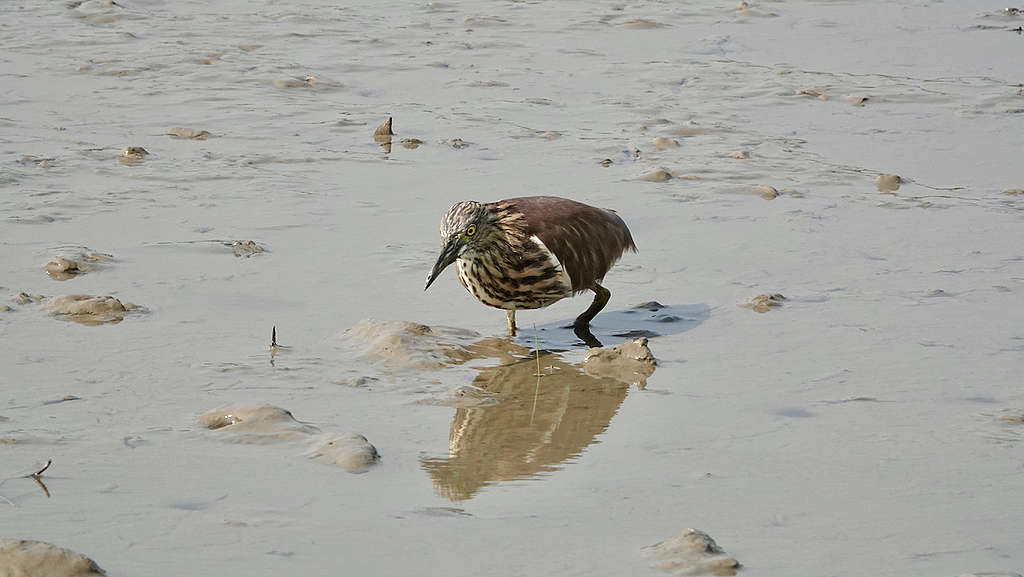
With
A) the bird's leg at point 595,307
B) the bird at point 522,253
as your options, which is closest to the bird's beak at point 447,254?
the bird at point 522,253

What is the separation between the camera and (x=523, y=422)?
579 cm

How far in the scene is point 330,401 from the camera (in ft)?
19.1

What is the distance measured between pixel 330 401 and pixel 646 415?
4.45 ft

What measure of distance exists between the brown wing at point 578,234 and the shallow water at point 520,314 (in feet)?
1.14

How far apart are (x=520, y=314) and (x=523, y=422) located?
5.61ft

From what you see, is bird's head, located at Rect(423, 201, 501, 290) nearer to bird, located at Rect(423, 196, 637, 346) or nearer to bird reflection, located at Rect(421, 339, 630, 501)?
bird, located at Rect(423, 196, 637, 346)

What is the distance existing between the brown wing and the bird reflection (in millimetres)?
506

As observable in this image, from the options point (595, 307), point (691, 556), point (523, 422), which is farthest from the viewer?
point (595, 307)

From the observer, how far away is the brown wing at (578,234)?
22.8 ft

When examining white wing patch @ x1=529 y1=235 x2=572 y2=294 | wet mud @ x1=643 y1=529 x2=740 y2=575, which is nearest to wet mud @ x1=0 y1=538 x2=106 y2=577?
wet mud @ x1=643 y1=529 x2=740 y2=575

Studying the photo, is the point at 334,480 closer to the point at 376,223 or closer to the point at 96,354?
the point at 96,354

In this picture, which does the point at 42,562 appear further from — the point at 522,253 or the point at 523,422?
the point at 522,253

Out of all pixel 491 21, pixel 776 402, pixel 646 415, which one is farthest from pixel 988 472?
pixel 491 21

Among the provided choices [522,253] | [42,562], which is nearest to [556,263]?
[522,253]
